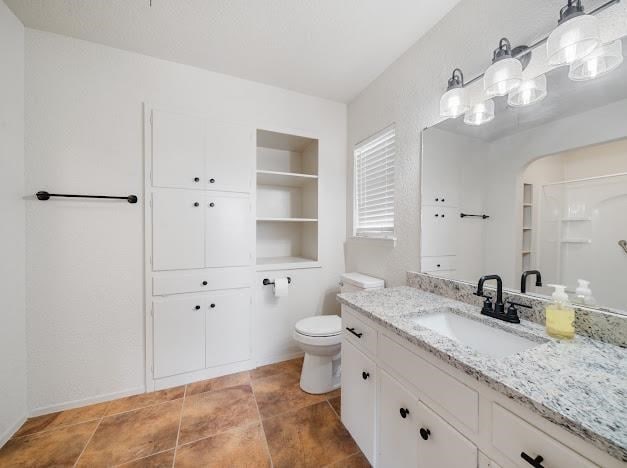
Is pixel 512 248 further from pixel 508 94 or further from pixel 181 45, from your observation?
pixel 181 45

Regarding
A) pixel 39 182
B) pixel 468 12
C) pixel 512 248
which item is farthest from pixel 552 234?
pixel 39 182

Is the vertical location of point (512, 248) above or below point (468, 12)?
below

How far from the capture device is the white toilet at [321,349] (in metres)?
1.73

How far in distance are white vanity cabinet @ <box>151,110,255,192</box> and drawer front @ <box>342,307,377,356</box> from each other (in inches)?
53.6

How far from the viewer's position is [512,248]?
1.18m

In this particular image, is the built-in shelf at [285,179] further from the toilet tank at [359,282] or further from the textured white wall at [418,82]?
the toilet tank at [359,282]

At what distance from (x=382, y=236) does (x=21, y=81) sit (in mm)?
2636

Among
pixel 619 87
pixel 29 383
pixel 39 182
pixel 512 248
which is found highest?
pixel 619 87

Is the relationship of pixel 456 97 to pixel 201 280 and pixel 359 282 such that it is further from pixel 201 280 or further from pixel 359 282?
pixel 201 280

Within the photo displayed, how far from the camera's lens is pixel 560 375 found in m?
0.64

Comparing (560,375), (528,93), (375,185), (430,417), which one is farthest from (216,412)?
(528,93)

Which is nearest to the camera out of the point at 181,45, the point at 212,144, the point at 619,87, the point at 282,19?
the point at 619,87

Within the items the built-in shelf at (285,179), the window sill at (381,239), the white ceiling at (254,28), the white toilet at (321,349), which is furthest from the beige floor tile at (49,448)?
the white ceiling at (254,28)

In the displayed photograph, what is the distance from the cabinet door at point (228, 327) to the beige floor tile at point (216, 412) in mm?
254
